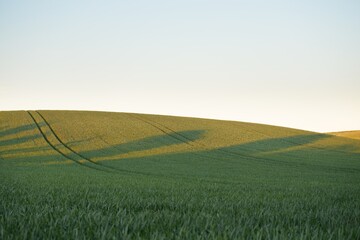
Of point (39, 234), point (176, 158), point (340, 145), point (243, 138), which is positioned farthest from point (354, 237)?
point (340, 145)

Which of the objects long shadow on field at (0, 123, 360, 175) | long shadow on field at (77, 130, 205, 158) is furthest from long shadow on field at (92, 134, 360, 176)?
long shadow on field at (77, 130, 205, 158)

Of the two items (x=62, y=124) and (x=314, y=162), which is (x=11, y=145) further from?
(x=314, y=162)

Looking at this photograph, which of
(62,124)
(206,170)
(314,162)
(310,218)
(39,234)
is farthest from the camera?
(62,124)

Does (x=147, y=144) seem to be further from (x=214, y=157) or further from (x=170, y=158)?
(x=214, y=157)

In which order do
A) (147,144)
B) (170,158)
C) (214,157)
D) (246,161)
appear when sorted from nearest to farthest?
(246,161) → (170,158) → (214,157) → (147,144)

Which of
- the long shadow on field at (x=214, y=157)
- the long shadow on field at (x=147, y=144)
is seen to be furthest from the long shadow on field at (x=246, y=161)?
the long shadow on field at (x=147, y=144)

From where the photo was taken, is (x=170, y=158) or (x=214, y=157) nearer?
(x=170, y=158)

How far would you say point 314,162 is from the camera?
3959cm

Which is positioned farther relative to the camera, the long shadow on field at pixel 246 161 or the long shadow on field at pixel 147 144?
the long shadow on field at pixel 147 144

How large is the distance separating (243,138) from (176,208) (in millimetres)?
50607

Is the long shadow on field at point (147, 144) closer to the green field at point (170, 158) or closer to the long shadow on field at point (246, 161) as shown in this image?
the green field at point (170, 158)

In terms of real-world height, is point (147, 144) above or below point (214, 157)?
above

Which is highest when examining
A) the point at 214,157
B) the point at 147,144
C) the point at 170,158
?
the point at 147,144

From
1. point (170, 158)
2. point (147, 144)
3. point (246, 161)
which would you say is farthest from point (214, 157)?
point (147, 144)
